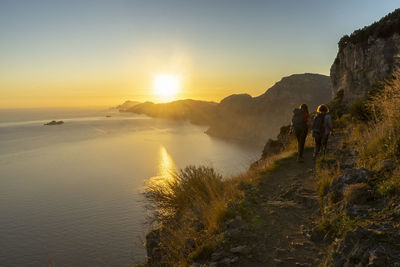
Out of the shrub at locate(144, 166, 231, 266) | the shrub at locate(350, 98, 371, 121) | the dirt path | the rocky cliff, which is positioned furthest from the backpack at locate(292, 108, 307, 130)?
the rocky cliff

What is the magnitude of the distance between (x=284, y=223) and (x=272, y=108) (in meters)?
187

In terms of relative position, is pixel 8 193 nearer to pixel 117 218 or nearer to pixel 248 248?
pixel 117 218

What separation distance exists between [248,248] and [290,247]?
0.67 meters

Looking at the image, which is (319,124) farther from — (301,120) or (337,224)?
(337,224)

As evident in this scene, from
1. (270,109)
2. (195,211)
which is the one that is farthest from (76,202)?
(270,109)

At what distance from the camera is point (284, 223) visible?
14.6 ft

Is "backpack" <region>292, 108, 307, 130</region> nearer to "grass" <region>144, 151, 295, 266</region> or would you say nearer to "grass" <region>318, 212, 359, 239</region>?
"grass" <region>144, 151, 295, 266</region>

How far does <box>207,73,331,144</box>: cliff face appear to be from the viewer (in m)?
151

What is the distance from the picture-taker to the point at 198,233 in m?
4.71

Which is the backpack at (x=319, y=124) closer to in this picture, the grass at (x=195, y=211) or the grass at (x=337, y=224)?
the grass at (x=195, y=211)

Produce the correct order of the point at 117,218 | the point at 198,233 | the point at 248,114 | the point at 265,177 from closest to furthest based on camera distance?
the point at 198,233, the point at 265,177, the point at 117,218, the point at 248,114

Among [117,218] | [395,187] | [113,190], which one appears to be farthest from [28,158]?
[395,187]

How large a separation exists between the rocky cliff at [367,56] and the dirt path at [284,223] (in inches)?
682

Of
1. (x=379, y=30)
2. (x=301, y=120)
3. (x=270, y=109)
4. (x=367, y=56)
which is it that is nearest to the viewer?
(x=301, y=120)
